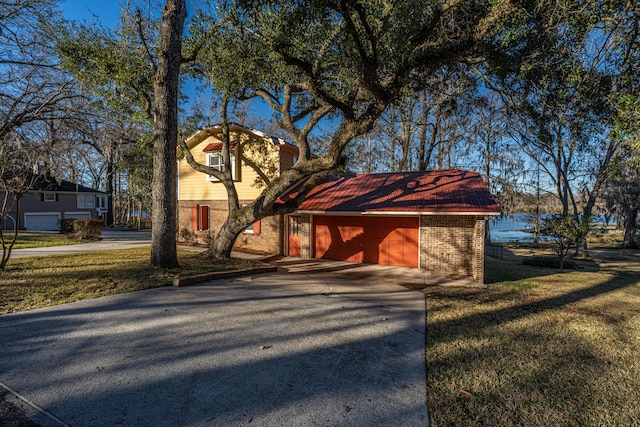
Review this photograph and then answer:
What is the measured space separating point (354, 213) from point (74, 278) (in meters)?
9.32

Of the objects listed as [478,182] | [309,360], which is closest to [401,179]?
[478,182]

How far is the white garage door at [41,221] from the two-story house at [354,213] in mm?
17813

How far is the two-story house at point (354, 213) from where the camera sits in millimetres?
11102

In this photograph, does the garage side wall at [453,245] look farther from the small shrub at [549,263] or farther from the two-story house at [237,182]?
the small shrub at [549,263]

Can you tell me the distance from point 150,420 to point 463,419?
3.04 metres

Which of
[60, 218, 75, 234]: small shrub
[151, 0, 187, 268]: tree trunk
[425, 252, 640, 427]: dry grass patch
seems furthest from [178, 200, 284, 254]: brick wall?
[60, 218, 75, 234]: small shrub

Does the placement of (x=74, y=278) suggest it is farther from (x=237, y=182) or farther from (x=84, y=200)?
(x=84, y=200)

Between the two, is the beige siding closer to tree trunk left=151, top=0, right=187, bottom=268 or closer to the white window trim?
tree trunk left=151, top=0, right=187, bottom=268

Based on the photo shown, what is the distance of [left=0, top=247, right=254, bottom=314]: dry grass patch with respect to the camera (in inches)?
237

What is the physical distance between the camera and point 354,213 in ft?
41.3

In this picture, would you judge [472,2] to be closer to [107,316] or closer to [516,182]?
[107,316]

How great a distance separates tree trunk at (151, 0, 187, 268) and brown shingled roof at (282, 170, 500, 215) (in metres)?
6.26

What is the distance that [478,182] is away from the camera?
12859 mm

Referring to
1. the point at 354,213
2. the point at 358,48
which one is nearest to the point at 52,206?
the point at 354,213
